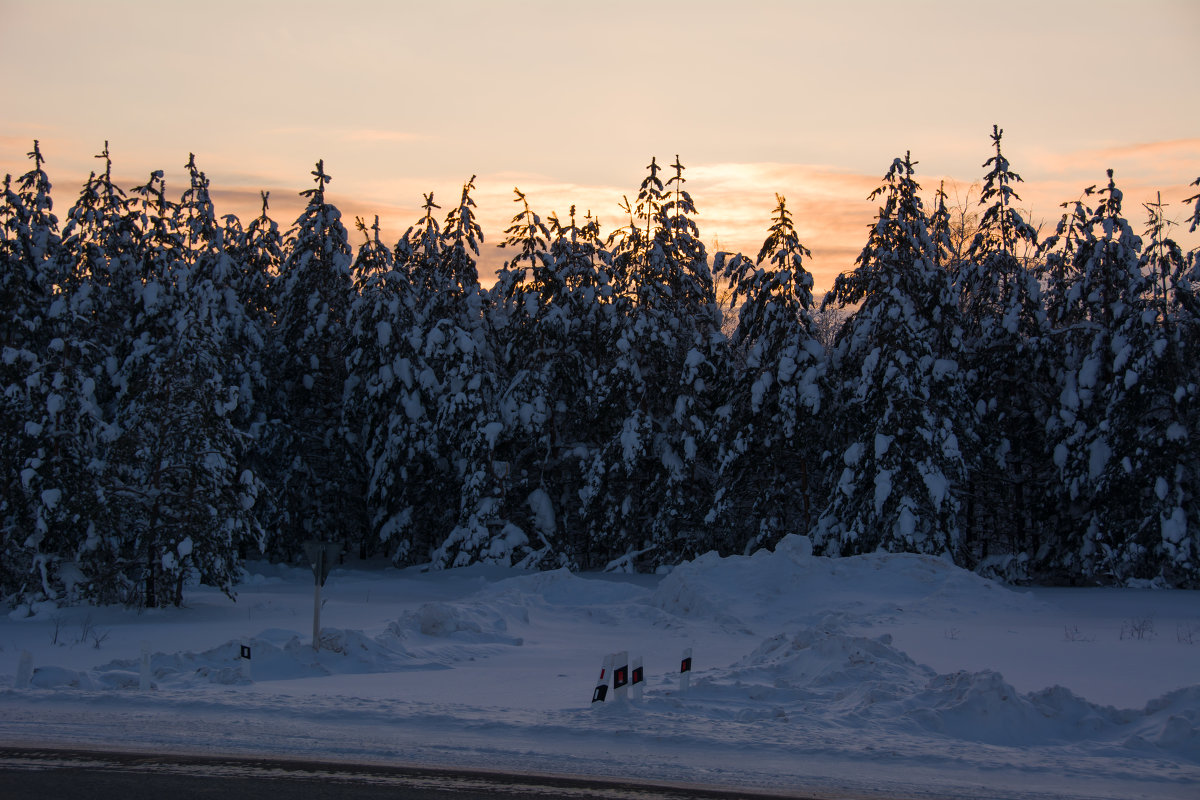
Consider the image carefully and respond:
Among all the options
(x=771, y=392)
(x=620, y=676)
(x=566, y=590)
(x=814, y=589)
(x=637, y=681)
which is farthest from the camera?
(x=771, y=392)

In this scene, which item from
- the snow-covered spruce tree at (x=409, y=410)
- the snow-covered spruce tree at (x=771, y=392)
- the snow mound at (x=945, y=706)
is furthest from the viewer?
the snow-covered spruce tree at (x=409, y=410)

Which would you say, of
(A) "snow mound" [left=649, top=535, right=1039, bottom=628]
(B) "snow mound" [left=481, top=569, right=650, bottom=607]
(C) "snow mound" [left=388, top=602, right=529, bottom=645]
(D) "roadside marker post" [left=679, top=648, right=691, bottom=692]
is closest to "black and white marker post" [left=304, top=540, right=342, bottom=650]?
(C) "snow mound" [left=388, top=602, right=529, bottom=645]

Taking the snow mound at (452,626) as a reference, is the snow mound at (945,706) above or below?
above

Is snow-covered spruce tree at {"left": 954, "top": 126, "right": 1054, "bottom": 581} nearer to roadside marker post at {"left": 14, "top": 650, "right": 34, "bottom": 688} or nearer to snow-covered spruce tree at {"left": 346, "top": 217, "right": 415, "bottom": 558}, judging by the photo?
snow-covered spruce tree at {"left": 346, "top": 217, "right": 415, "bottom": 558}

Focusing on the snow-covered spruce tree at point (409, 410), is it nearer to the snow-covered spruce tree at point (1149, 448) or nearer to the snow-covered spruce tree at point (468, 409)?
the snow-covered spruce tree at point (468, 409)

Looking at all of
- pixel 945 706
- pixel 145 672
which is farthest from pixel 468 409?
pixel 945 706

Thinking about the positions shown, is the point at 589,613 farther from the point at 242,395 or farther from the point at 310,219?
the point at 310,219

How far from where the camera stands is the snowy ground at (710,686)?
812 cm

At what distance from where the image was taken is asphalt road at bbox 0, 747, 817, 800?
22.7 feet

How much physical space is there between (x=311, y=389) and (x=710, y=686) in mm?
26316

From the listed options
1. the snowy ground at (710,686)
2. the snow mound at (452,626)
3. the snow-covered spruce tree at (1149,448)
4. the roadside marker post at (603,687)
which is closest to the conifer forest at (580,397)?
the snow-covered spruce tree at (1149,448)

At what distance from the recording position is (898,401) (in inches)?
1003

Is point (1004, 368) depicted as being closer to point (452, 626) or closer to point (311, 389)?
point (452, 626)

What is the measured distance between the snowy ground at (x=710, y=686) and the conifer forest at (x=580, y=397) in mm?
3451
